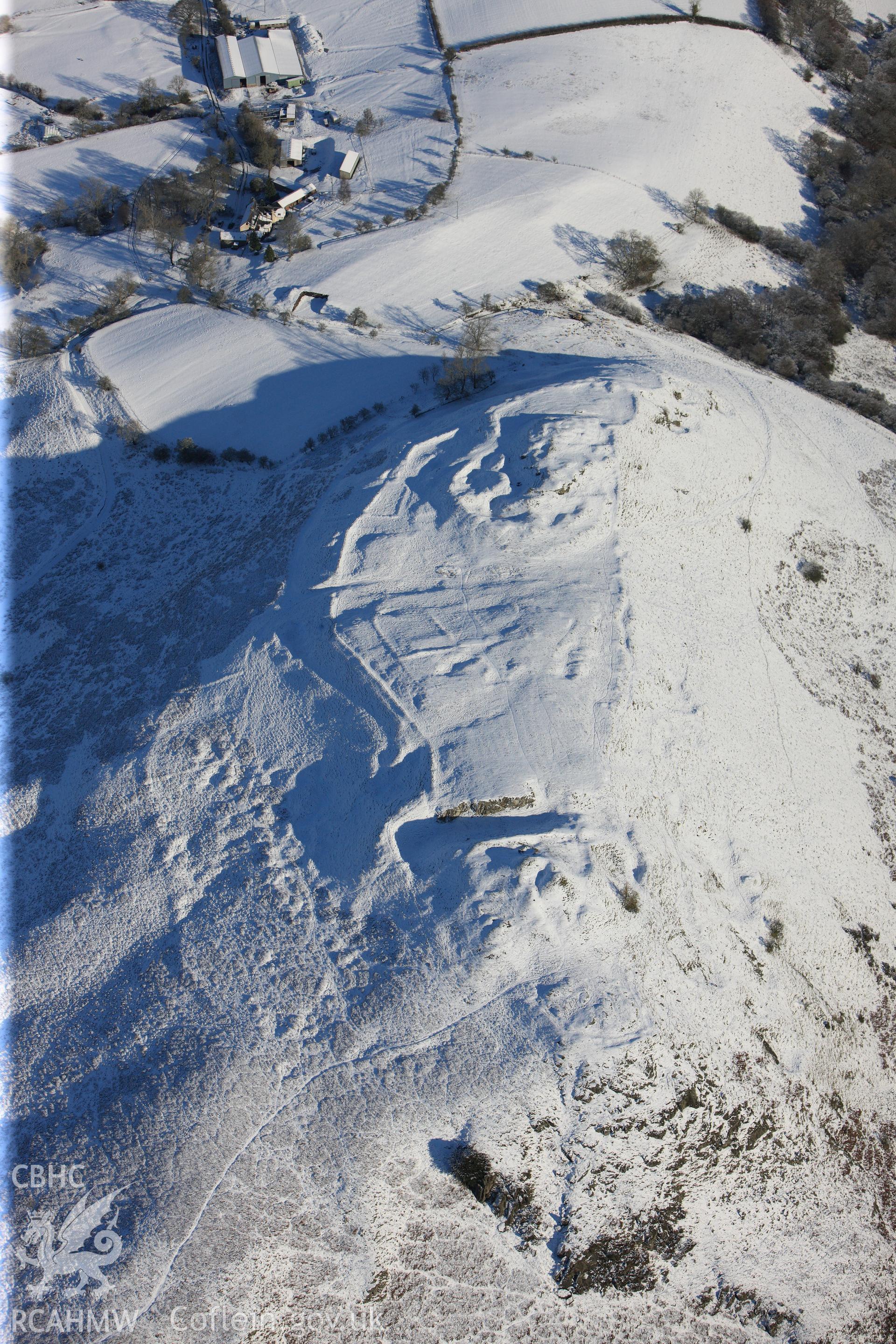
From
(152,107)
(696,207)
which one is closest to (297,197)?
(152,107)

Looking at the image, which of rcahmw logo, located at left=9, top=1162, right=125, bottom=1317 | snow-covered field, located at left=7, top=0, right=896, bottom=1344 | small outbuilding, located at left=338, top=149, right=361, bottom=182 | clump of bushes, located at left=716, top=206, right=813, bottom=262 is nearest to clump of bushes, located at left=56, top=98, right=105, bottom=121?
small outbuilding, located at left=338, top=149, right=361, bottom=182

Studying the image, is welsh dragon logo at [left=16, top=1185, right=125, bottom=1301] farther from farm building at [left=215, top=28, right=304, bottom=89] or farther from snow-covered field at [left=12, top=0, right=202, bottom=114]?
snow-covered field at [left=12, top=0, right=202, bottom=114]

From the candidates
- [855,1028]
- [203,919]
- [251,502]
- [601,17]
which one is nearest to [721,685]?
[855,1028]

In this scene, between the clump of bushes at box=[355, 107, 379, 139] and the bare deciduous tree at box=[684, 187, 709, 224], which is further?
the clump of bushes at box=[355, 107, 379, 139]

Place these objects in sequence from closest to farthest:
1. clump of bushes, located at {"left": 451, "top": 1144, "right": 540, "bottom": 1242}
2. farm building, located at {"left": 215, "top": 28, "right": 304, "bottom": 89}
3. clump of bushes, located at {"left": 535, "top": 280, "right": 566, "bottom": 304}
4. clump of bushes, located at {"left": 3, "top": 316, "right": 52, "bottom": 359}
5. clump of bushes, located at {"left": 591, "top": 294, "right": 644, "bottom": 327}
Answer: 1. clump of bushes, located at {"left": 451, "top": 1144, "right": 540, "bottom": 1242}
2. clump of bushes, located at {"left": 3, "top": 316, "right": 52, "bottom": 359}
3. clump of bushes, located at {"left": 535, "top": 280, "right": 566, "bottom": 304}
4. clump of bushes, located at {"left": 591, "top": 294, "right": 644, "bottom": 327}
5. farm building, located at {"left": 215, "top": 28, "right": 304, "bottom": 89}

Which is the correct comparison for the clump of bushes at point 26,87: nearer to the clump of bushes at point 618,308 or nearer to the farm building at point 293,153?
the farm building at point 293,153

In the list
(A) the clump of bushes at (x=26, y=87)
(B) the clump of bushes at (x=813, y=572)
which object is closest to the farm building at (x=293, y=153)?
(A) the clump of bushes at (x=26, y=87)
